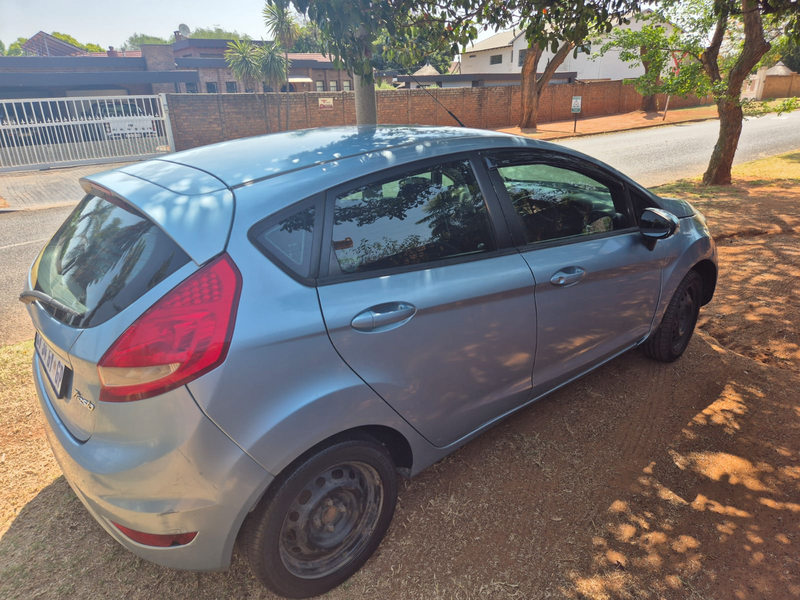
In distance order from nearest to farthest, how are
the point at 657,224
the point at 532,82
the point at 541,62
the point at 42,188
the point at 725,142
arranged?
the point at 657,224, the point at 725,142, the point at 42,188, the point at 532,82, the point at 541,62

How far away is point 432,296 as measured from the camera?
2215 mm

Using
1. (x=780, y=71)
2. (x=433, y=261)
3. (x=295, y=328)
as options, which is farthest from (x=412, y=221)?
(x=780, y=71)

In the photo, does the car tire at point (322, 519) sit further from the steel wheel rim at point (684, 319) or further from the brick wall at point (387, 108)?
the brick wall at point (387, 108)

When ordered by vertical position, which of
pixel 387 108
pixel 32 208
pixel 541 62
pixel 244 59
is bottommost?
pixel 32 208

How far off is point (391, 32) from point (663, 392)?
10.1 feet

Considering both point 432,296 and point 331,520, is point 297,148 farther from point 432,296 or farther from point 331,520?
point 331,520

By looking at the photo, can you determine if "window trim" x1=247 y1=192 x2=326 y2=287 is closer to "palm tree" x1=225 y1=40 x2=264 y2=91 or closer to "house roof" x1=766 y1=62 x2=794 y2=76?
"palm tree" x1=225 y1=40 x2=264 y2=91

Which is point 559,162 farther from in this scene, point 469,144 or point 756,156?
point 756,156

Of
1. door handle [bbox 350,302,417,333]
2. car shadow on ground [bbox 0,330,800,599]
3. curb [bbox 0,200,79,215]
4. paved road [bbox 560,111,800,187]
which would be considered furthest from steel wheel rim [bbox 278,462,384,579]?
curb [bbox 0,200,79,215]

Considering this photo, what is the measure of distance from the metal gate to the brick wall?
1.21 meters

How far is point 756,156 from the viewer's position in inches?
627

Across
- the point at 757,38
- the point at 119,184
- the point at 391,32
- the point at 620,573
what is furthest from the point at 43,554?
the point at 757,38

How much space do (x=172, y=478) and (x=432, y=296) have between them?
3.80ft

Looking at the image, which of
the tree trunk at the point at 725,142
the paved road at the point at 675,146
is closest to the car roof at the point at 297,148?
Answer: the tree trunk at the point at 725,142
